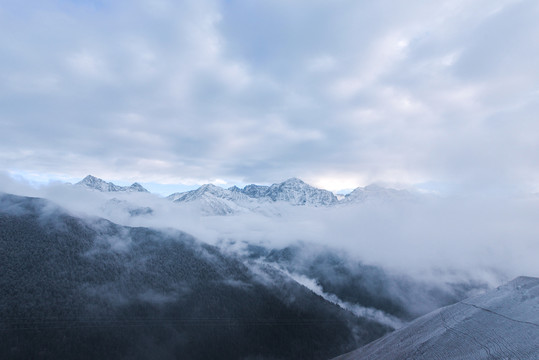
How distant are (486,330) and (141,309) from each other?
543 feet

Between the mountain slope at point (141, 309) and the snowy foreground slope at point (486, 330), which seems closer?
the snowy foreground slope at point (486, 330)

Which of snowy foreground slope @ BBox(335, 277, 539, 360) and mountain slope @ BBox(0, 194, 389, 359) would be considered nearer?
snowy foreground slope @ BBox(335, 277, 539, 360)

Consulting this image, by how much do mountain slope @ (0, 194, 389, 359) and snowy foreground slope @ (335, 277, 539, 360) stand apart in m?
135

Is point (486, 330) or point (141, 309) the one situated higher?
point (486, 330)

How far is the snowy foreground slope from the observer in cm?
654

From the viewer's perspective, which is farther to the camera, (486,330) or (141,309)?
(141,309)

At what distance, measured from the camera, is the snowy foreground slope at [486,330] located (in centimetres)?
654

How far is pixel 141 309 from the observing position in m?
148

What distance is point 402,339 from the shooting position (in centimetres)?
1099

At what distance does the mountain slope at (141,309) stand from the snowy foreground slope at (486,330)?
443 ft

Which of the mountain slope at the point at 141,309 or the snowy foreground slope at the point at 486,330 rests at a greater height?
the snowy foreground slope at the point at 486,330

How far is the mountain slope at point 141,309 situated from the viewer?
122 meters

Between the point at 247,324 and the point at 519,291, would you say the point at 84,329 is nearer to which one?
the point at 247,324

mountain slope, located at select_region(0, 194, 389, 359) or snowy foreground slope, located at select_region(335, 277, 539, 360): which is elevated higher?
snowy foreground slope, located at select_region(335, 277, 539, 360)
